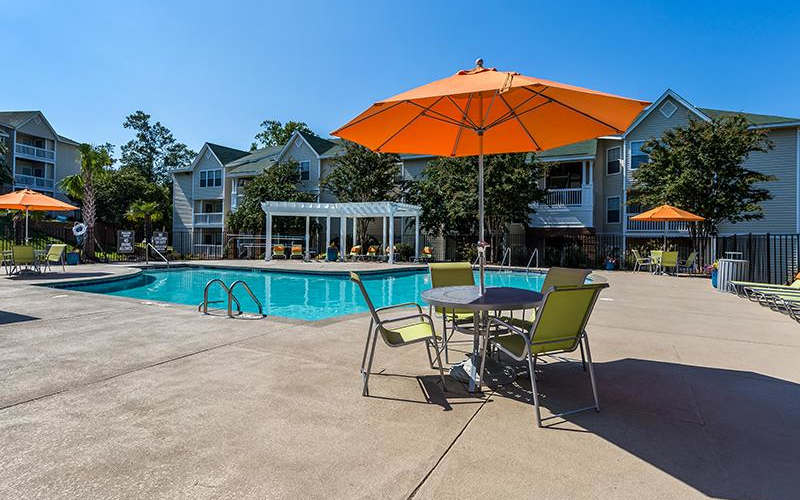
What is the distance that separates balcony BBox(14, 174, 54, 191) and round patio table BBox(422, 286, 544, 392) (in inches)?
1526

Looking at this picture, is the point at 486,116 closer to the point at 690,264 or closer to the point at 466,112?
the point at 466,112

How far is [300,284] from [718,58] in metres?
19.9

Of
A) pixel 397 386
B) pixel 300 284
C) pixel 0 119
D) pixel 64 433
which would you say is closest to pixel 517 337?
pixel 397 386

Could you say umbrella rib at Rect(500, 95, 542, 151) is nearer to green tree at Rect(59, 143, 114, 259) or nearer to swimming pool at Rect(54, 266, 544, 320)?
swimming pool at Rect(54, 266, 544, 320)

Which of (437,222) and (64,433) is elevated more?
(437,222)

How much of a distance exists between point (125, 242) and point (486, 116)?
1883 centimetres

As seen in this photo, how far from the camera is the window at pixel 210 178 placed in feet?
98.8

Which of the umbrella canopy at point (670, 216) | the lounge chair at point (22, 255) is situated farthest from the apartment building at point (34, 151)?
the umbrella canopy at point (670, 216)

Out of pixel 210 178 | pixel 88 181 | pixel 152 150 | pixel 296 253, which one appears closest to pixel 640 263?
pixel 296 253

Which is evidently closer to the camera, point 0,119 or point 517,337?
point 517,337

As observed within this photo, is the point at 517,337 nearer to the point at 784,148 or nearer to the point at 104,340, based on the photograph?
the point at 104,340

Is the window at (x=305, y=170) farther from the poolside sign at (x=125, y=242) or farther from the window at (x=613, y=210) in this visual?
the window at (x=613, y=210)

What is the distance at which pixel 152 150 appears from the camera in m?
46.8

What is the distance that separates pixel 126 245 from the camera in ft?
59.7
